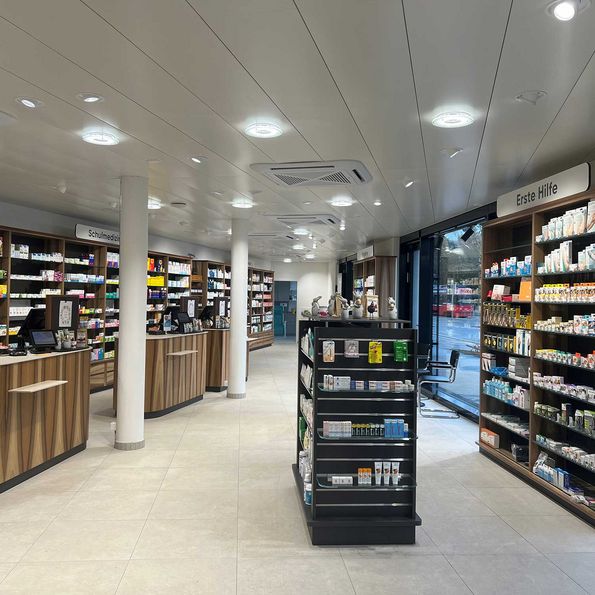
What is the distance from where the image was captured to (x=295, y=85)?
10.5 ft

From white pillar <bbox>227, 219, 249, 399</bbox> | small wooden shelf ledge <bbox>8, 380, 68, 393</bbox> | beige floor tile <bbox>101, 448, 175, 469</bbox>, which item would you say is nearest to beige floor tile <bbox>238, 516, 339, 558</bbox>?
beige floor tile <bbox>101, 448, 175, 469</bbox>

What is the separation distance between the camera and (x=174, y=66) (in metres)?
2.97

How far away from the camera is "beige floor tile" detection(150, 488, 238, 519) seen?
424cm

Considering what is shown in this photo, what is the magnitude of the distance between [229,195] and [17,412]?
142 inches

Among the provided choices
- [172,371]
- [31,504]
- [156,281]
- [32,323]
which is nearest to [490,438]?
[172,371]

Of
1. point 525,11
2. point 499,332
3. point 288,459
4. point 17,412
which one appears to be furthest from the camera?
point 499,332

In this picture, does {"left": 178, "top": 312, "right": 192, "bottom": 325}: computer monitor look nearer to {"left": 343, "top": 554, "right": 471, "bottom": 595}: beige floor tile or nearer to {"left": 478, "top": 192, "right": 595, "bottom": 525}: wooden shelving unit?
{"left": 478, "top": 192, "right": 595, "bottom": 525}: wooden shelving unit

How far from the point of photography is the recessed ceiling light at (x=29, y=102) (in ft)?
11.6

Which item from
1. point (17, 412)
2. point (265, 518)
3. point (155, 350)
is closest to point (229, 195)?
point (155, 350)

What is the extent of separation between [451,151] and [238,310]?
526cm

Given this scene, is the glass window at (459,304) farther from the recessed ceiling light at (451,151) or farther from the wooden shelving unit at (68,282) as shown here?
the wooden shelving unit at (68,282)

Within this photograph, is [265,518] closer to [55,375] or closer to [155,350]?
[55,375]

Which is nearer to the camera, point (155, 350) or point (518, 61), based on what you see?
point (518, 61)

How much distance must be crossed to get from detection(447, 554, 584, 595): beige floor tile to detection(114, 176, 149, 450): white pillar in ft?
12.7
